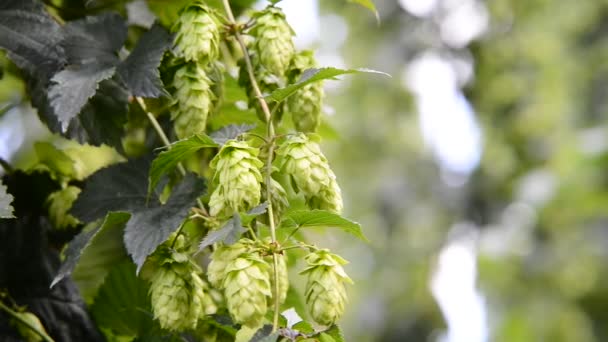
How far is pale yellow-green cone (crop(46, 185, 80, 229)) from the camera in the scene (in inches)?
33.0

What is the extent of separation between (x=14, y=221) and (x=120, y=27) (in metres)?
0.21

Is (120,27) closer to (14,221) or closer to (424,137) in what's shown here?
(14,221)

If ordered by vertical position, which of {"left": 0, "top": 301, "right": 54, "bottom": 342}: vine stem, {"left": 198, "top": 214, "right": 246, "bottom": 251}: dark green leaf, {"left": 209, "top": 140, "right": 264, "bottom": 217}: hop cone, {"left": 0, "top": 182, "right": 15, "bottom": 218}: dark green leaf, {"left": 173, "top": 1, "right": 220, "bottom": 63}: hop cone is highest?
{"left": 173, "top": 1, "right": 220, "bottom": 63}: hop cone

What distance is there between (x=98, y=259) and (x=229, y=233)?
13.2 inches

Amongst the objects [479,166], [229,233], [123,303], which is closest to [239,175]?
[229,233]

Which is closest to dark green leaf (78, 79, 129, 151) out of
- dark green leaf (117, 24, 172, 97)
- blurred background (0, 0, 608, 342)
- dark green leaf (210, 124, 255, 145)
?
dark green leaf (117, 24, 172, 97)

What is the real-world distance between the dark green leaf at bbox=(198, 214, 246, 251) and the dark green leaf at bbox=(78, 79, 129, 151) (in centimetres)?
22

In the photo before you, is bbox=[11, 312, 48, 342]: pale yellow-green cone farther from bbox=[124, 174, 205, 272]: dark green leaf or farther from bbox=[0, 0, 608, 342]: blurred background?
bbox=[0, 0, 608, 342]: blurred background

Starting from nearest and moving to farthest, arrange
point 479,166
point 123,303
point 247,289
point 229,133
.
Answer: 1. point 247,289
2. point 229,133
3. point 123,303
4. point 479,166

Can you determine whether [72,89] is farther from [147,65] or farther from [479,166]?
[479,166]

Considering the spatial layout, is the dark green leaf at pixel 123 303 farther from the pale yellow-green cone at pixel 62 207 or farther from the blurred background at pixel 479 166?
the blurred background at pixel 479 166

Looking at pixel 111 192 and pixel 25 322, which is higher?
pixel 111 192

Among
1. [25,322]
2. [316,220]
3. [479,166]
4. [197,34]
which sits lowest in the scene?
[25,322]

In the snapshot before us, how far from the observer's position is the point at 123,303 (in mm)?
819
